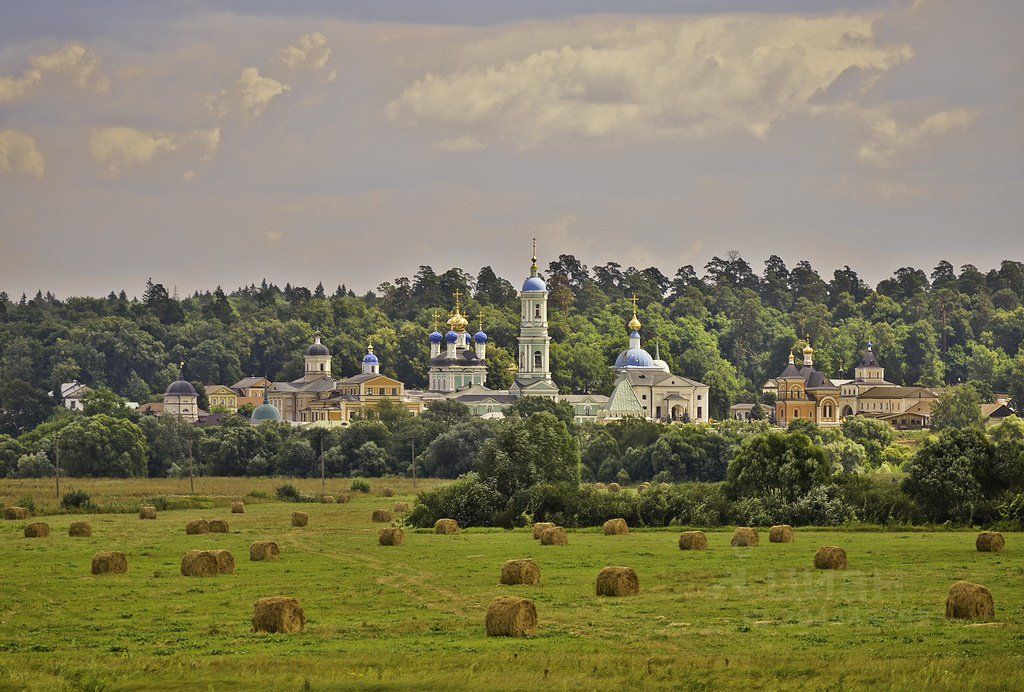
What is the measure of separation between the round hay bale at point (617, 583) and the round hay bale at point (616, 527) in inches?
871

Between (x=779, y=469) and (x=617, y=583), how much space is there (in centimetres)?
2867

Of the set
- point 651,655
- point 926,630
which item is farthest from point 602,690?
point 926,630

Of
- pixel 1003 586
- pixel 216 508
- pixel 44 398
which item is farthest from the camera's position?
pixel 44 398

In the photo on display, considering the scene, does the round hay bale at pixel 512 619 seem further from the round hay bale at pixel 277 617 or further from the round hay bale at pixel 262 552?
the round hay bale at pixel 262 552

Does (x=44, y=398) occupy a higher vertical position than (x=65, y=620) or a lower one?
higher

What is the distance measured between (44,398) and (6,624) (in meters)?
153

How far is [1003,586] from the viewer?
36.2m

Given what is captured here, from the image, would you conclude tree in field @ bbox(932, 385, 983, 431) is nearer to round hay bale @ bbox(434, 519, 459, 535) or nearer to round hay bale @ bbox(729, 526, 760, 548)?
round hay bale @ bbox(434, 519, 459, 535)

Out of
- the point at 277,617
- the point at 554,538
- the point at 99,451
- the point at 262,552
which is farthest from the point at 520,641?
the point at 99,451

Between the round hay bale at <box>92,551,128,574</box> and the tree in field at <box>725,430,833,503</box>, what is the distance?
2796 centimetres

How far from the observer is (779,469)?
6391 centimetres

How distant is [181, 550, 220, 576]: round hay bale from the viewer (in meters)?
41.0

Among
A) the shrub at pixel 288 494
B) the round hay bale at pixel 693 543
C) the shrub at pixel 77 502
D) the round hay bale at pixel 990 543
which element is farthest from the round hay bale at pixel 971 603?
the shrub at pixel 288 494

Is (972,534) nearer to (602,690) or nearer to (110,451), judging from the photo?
(602,690)
